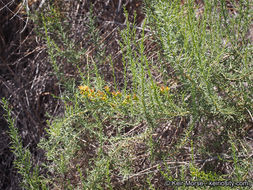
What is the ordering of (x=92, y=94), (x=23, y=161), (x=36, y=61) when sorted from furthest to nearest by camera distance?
(x=36, y=61) < (x=23, y=161) < (x=92, y=94)

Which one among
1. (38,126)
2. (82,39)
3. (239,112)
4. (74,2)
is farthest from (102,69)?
(239,112)

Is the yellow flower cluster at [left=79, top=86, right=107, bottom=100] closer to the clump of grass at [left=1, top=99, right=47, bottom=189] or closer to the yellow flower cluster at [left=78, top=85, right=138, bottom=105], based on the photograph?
the yellow flower cluster at [left=78, top=85, right=138, bottom=105]

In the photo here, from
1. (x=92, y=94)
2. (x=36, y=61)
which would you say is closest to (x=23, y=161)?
(x=92, y=94)

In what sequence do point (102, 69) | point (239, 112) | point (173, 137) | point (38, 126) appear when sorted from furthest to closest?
point (38, 126), point (102, 69), point (173, 137), point (239, 112)

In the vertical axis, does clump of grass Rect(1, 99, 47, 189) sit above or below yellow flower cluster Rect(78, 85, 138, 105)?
below

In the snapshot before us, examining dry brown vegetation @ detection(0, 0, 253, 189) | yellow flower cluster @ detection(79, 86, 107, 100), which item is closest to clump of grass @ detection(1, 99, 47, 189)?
yellow flower cluster @ detection(79, 86, 107, 100)

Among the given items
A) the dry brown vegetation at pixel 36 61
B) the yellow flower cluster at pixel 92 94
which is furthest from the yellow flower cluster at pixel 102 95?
the dry brown vegetation at pixel 36 61

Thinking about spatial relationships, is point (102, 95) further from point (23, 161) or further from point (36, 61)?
point (36, 61)

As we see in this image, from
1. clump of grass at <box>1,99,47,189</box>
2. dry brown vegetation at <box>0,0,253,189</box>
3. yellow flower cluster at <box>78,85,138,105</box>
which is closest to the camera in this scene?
yellow flower cluster at <box>78,85,138,105</box>

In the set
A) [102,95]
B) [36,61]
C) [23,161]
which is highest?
[102,95]

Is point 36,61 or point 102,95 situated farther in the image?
point 36,61

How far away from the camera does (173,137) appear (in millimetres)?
Result: 1903

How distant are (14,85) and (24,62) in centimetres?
24

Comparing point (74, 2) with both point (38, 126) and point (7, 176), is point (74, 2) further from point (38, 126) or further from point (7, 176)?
point (7, 176)
